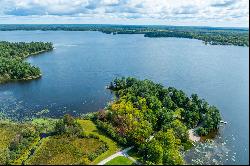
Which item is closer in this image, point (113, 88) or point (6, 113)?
point (6, 113)

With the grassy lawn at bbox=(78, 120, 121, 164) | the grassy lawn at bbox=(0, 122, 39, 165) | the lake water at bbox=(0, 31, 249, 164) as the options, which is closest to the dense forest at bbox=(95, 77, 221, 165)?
the grassy lawn at bbox=(78, 120, 121, 164)

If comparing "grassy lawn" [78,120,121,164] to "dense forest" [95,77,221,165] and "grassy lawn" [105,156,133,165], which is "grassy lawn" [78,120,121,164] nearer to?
"dense forest" [95,77,221,165]

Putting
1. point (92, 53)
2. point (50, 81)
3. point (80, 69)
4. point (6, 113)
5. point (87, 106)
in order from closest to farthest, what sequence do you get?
point (6, 113)
point (87, 106)
point (50, 81)
point (80, 69)
point (92, 53)

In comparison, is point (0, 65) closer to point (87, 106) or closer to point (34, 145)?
point (87, 106)

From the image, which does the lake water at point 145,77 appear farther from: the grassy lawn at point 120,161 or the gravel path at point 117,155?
the gravel path at point 117,155

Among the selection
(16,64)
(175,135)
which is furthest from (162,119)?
(16,64)

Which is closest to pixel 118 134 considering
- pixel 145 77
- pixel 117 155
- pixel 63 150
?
pixel 117 155

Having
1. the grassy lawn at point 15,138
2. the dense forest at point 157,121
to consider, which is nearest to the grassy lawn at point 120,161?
the dense forest at point 157,121
